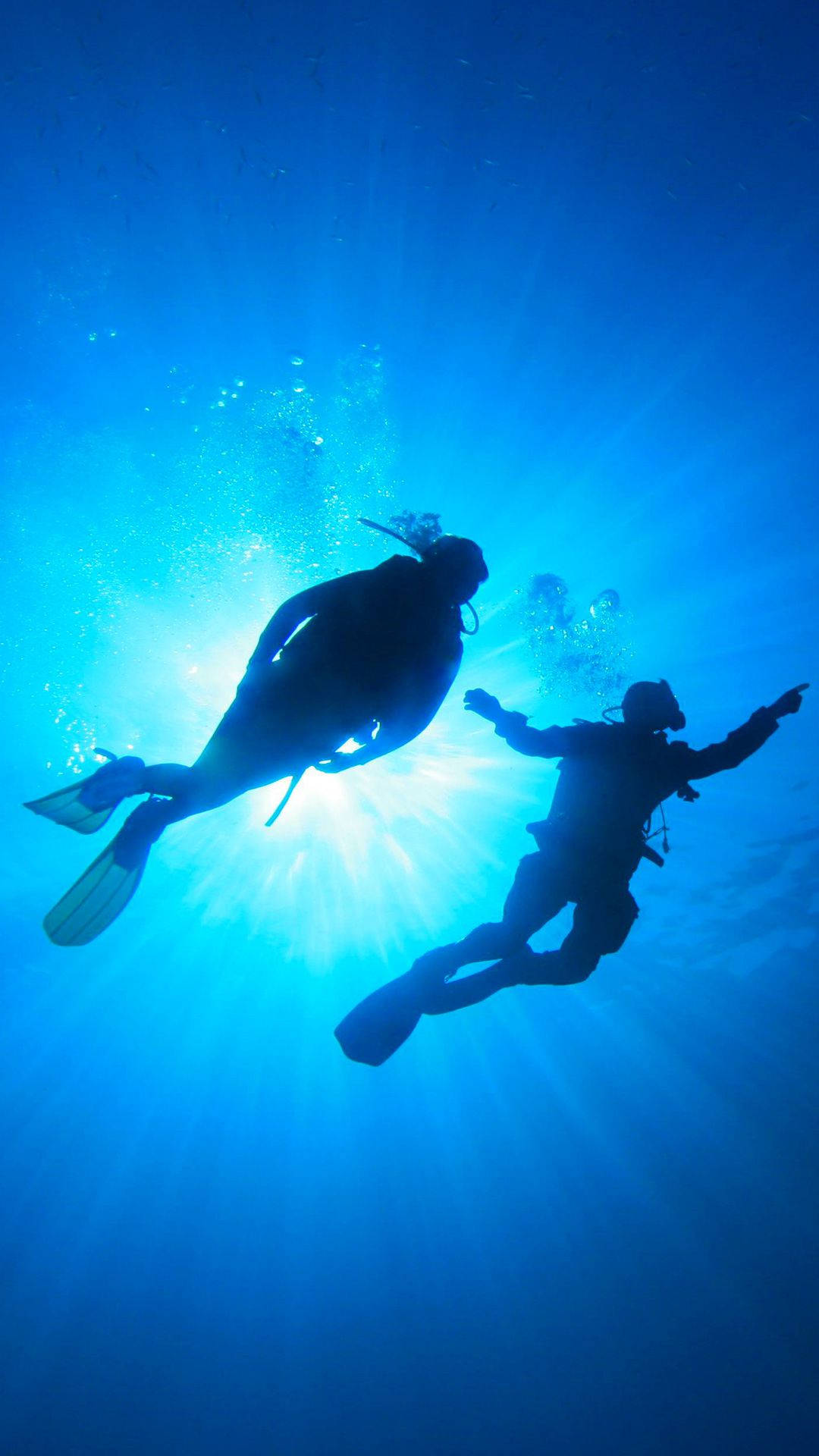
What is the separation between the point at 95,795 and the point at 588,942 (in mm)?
3216

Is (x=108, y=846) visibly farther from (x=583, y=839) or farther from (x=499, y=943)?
(x=583, y=839)

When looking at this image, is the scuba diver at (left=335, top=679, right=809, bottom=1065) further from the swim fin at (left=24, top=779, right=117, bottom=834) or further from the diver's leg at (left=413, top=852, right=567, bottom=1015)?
the swim fin at (left=24, top=779, right=117, bottom=834)

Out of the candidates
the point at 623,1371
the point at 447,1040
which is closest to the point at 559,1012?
the point at 447,1040

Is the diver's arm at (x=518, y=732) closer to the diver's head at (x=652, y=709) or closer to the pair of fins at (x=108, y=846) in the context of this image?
the diver's head at (x=652, y=709)

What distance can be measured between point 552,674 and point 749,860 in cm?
1267

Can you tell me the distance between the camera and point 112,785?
8.71 feet

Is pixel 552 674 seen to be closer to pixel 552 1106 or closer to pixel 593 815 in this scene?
pixel 593 815

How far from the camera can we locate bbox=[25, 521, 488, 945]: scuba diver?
8.91 feet

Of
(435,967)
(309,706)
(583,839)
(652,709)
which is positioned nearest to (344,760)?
(309,706)

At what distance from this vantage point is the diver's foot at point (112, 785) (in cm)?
266

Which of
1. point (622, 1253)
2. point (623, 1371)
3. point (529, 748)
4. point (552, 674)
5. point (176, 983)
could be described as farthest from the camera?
point (622, 1253)

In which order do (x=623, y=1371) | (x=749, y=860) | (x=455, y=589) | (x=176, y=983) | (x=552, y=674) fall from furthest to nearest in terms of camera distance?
1. (x=623, y=1371)
2. (x=176, y=983)
3. (x=749, y=860)
4. (x=552, y=674)
5. (x=455, y=589)

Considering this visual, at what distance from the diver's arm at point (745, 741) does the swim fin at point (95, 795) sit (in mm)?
3643

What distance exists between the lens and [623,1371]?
31984 millimetres
